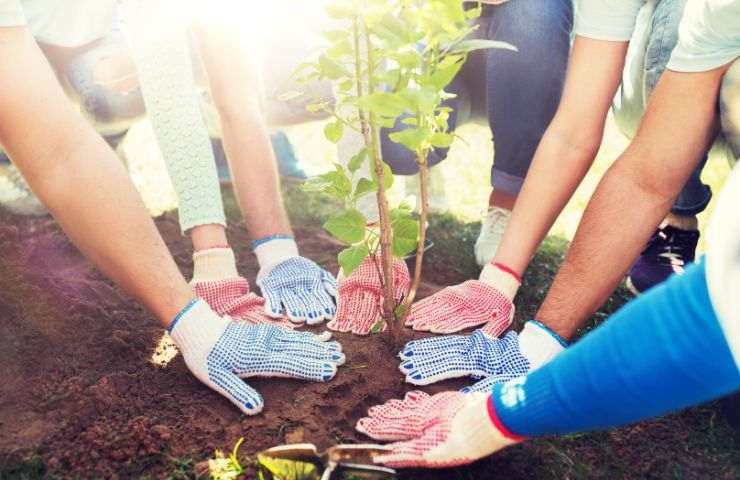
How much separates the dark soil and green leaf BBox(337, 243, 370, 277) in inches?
11.4

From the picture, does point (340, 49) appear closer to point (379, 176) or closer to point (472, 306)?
point (379, 176)

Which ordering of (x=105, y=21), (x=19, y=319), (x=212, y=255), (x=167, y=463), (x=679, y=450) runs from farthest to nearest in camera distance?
1. (x=105, y=21)
2. (x=212, y=255)
3. (x=19, y=319)
4. (x=679, y=450)
5. (x=167, y=463)

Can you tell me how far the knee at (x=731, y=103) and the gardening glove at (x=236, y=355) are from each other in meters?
1.08

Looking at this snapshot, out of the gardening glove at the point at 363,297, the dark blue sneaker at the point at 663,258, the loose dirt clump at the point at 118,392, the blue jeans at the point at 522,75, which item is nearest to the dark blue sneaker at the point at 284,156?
the blue jeans at the point at 522,75

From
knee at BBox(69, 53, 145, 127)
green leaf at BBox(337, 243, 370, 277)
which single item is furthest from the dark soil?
knee at BBox(69, 53, 145, 127)

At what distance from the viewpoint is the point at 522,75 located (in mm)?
2398

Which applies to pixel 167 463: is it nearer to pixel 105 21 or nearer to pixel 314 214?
pixel 314 214

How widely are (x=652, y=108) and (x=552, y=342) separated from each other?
2.01ft

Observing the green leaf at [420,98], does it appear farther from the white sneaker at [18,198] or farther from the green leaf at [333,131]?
the white sneaker at [18,198]

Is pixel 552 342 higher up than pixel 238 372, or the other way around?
pixel 238 372

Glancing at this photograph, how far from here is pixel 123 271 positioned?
1667 millimetres

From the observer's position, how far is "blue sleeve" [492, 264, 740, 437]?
0.99 metres

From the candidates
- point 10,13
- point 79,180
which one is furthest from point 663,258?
point 10,13

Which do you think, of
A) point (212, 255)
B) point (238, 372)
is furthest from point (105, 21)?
point (238, 372)
